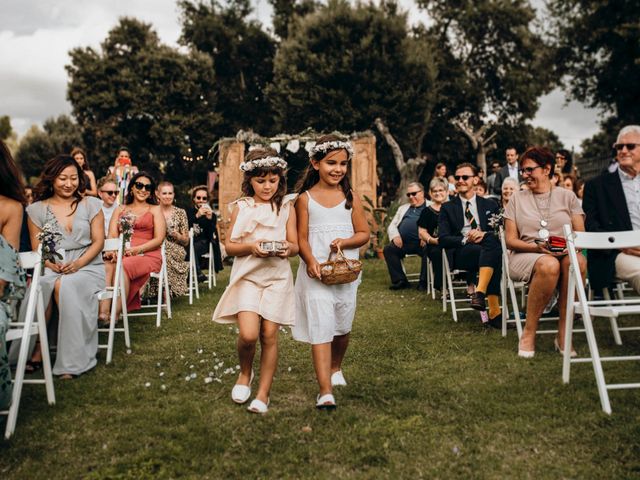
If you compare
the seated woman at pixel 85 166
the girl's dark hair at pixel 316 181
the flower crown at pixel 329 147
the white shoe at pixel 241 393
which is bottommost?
the white shoe at pixel 241 393

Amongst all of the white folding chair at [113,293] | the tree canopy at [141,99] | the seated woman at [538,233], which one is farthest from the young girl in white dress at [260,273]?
the tree canopy at [141,99]

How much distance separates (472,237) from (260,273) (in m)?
3.58

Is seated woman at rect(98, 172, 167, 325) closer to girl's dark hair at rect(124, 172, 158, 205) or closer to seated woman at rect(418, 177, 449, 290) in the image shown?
girl's dark hair at rect(124, 172, 158, 205)

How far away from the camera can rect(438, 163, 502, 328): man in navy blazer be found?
262 inches

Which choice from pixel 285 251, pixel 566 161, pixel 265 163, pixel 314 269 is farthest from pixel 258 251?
pixel 566 161

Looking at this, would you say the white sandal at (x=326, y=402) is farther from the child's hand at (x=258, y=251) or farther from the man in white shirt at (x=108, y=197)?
the man in white shirt at (x=108, y=197)

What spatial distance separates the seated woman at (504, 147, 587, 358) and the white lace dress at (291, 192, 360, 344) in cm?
191

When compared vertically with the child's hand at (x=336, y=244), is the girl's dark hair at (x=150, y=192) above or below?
above

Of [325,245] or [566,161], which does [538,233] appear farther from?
[566,161]

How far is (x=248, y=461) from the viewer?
3.21 metres

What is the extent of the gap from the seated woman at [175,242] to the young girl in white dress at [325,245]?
187 inches

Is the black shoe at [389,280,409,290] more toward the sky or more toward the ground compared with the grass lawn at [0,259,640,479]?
more toward the ground


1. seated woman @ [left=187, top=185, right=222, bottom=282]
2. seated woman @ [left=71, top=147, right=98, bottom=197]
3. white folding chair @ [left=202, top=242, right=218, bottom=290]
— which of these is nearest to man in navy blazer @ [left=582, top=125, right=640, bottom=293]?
seated woman @ [left=187, top=185, right=222, bottom=282]

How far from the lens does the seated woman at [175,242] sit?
28.3 feet
